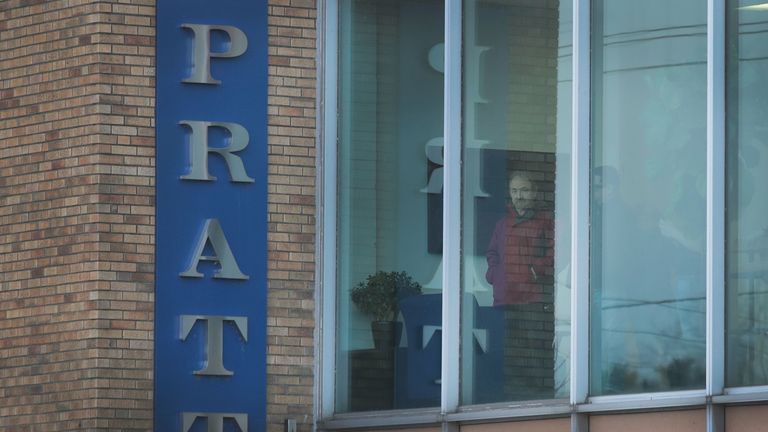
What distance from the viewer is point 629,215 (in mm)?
10875

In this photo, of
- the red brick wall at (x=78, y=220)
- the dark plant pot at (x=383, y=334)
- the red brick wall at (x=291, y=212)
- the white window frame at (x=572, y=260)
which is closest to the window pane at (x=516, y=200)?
the white window frame at (x=572, y=260)

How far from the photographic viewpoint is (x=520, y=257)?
11.8 meters

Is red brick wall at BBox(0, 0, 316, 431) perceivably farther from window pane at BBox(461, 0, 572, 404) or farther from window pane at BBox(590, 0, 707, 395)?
window pane at BBox(590, 0, 707, 395)

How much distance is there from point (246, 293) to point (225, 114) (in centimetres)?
144

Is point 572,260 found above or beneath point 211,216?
beneath

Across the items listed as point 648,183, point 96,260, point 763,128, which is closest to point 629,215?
point 648,183

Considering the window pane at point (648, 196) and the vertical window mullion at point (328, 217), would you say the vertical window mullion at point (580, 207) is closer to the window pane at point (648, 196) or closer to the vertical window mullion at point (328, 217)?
the window pane at point (648, 196)

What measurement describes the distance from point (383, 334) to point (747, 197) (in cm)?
384

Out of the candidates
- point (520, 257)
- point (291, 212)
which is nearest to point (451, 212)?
point (520, 257)

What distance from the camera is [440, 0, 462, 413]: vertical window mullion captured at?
1231 centimetres

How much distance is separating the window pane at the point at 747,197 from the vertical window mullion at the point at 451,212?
9.04 ft

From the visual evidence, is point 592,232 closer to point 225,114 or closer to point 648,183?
point 648,183

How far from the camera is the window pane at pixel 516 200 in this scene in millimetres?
11453

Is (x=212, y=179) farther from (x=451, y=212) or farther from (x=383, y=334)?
(x=451, y=212)
